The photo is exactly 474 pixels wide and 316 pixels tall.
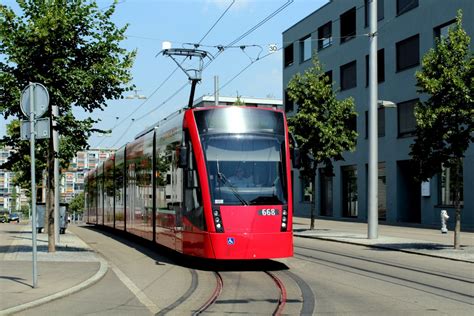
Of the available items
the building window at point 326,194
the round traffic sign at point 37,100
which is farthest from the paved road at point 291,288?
the building window at point 326,194

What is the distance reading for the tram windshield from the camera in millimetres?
12094

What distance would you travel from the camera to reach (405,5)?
34000mm

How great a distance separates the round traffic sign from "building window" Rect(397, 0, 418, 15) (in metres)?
26.8

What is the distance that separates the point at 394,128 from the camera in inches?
1361

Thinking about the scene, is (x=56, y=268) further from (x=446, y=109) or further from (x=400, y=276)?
(x=446, y=109)

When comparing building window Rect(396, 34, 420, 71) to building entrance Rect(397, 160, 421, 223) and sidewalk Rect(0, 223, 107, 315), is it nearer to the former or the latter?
building entrance Rect(397, 160, 421, 223)

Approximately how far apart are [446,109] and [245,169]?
6.55m

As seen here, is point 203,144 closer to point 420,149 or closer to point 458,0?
point 420,149

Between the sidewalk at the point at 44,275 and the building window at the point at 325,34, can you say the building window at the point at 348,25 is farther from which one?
the sidewalk at the point at 44,275

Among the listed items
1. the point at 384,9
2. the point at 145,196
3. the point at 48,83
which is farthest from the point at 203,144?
the point at 384,9

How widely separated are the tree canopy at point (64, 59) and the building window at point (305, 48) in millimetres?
32343

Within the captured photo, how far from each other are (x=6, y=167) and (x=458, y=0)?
21.8m

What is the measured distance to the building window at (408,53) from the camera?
108 ft

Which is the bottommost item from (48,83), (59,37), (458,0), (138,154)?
(138,154)
